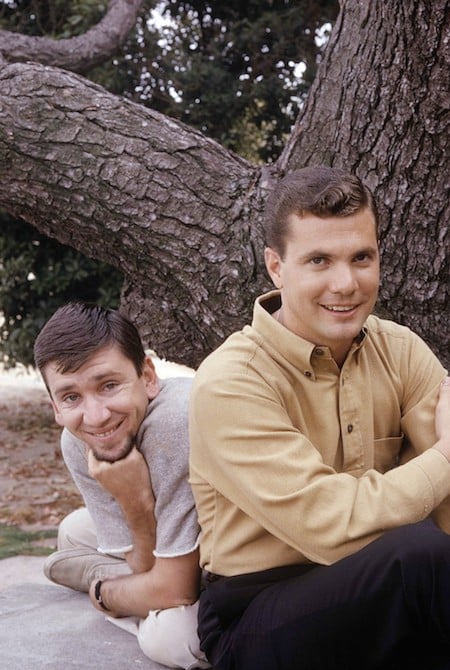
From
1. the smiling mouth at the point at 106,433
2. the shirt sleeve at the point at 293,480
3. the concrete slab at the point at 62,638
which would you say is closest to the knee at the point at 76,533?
the concrete slab at the point at 62,638

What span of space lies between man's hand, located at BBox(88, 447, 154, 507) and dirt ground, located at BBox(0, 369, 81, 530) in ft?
12.9

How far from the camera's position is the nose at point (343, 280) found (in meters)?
2.65

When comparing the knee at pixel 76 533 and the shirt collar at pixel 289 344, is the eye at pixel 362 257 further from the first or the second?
the knee at pixel 76 533

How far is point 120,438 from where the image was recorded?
3.02 metres

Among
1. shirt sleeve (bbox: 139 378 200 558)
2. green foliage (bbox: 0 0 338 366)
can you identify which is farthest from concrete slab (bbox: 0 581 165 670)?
green foliage (bbox: 0 0 338 366)

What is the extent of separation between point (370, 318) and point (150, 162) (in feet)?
4.89

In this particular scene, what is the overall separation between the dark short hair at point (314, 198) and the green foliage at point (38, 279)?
18.6 feet

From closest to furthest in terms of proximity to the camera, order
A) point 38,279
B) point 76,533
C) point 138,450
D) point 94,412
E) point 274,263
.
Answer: point 274,263 < point 94,412 < point 138,450 < point 76,533 < point 38,279

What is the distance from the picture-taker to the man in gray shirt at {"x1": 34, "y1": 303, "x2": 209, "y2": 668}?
2.97 m

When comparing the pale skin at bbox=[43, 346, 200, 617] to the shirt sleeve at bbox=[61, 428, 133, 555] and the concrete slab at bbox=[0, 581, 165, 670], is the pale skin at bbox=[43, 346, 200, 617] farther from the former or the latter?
the concrete slab at bbox=[0, 581, 165, 670]

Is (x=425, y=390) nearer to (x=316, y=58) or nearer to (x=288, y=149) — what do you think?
(x=288, y=149)

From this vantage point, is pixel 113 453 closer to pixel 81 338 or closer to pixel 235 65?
pixel 81 338

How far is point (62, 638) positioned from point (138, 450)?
805 mm

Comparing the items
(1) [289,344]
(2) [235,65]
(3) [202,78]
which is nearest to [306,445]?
(1) [289,344]
